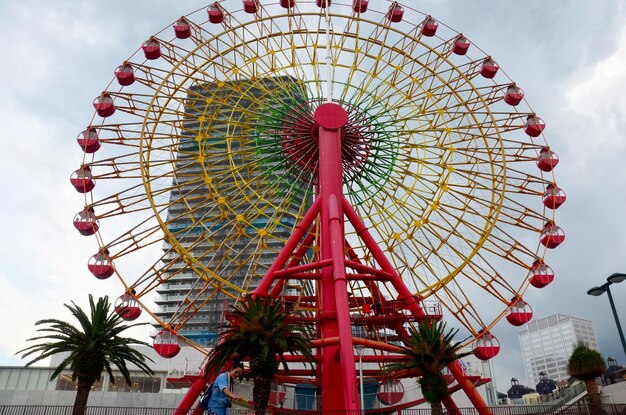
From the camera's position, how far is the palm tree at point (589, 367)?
26.0 m

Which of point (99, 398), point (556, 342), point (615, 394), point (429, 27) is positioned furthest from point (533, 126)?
point (556, 342)

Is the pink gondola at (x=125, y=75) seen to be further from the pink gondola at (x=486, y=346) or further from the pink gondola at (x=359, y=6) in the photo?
the pink gondola at (x=486, y=346)

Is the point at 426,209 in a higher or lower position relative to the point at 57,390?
higher

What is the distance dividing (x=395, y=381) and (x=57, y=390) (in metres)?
28.9

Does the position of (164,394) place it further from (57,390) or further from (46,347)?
(46,347)

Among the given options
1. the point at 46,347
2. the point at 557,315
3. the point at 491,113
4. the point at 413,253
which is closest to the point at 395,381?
the point at 413,253

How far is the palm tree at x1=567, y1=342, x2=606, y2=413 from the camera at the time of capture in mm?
25953

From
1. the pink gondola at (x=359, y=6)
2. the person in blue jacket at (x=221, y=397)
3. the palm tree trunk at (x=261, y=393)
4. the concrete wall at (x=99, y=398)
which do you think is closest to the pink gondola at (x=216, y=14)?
the pink gondola at (x=359, y=6)

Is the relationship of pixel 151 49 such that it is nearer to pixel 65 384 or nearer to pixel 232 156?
pixel 232 156

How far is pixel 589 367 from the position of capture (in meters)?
26.0

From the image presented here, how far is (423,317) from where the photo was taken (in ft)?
79.5

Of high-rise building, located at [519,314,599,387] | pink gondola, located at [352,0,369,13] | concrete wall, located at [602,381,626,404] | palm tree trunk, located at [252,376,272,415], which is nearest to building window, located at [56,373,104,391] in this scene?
palm tree trunk, located at [252,376,272,415]

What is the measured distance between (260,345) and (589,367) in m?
16.4

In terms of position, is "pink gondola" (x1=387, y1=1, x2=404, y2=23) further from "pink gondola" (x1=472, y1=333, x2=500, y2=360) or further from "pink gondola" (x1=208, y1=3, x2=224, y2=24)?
"pink gondola" (x1=472, y1=333, x2=500, y2=360)
